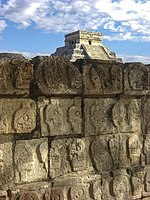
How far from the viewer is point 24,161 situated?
11.0 ft

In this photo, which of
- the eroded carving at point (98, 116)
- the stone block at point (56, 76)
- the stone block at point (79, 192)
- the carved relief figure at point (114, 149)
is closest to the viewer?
the stone block at point (56, 76)

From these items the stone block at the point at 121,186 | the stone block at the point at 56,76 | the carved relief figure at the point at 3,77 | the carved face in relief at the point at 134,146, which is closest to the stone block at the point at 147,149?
the carved face in relief at the point at 134,146

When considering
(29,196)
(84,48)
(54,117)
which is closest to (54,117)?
(54,117)

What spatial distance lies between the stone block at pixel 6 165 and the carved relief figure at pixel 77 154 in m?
0.65

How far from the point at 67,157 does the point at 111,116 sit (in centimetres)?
69

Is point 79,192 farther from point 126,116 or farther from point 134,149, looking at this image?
point 126,116

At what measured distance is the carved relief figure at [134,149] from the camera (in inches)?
163

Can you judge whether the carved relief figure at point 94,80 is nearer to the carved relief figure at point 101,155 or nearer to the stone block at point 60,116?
the stone block at point 60,116

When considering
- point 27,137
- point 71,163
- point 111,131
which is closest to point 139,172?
point 111,131

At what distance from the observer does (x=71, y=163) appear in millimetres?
3668

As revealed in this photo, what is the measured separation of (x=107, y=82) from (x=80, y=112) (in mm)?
441

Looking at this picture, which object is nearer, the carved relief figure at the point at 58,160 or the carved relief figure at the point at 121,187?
the carved relief figure at the point at 58,160

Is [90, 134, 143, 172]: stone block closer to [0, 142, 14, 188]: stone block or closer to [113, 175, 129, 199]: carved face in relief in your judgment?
[113, 175, 129, 199]: carved face in relief

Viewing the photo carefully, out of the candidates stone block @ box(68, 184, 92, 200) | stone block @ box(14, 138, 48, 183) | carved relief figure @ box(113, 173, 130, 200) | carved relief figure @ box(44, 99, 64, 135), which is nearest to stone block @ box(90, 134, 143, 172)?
carved relief figure @ box(113, 173, 130, 200)
